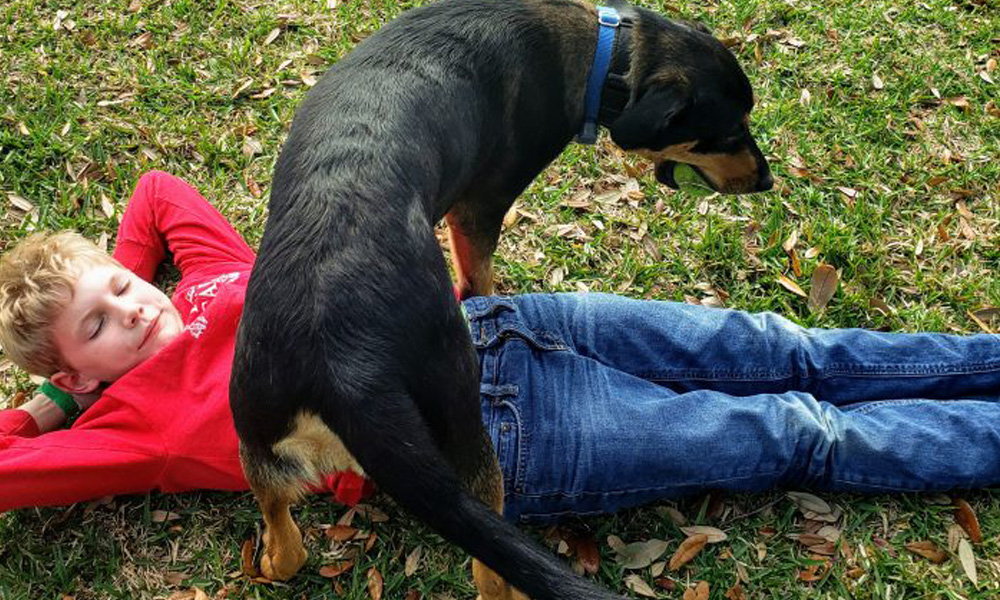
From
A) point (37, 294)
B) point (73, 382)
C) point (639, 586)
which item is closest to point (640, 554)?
point (639, 586)

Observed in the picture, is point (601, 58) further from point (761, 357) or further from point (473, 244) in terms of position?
point (761, 357)

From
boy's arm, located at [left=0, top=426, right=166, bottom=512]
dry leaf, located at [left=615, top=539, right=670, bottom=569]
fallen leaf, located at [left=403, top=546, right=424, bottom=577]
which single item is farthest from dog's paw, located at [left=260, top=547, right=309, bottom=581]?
dry leaf, located at [left=615, top=539, right=670, bottom=569]

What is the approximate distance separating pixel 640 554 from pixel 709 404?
0.66 metres

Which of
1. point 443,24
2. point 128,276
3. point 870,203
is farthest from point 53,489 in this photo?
point 870,203

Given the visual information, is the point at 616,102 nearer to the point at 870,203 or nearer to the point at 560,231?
the point at 560,231

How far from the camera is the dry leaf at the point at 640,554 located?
130 inches

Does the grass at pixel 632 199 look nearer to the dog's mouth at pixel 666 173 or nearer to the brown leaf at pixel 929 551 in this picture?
the brown leaf at pixel 929 551

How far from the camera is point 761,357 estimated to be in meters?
3.39

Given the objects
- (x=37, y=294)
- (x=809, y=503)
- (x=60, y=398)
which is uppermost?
(x=37, y=294)

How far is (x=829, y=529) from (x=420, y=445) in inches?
76.6

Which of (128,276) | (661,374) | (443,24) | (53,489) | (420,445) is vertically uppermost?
(443,24)

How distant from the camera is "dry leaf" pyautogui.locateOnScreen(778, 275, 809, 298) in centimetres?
407

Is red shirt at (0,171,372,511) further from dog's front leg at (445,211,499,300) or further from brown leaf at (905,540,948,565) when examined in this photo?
brown leaf at (905,540,948,565)

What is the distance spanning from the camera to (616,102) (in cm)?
360
